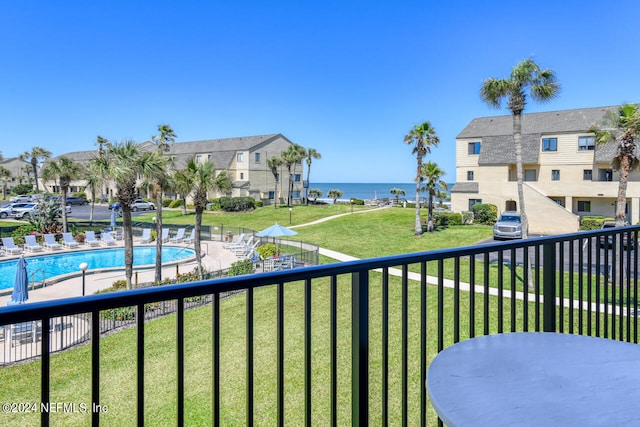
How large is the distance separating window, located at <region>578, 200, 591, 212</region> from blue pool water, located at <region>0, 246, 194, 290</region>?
28.3m

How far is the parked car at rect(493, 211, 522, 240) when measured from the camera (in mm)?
22203

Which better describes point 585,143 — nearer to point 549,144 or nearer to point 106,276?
point 549,144

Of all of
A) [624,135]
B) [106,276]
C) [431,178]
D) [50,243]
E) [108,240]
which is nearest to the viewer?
[624,135]

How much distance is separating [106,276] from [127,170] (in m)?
5.00

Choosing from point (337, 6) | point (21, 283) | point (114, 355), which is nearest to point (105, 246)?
point (21, 283)

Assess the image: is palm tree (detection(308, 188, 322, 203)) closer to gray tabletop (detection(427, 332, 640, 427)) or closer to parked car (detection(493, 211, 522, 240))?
parked car (detection(493, 211, 522, 240))

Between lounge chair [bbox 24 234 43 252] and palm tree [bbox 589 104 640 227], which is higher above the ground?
palm tree [bbox 589 104 640 227]

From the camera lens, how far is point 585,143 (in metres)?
29.3

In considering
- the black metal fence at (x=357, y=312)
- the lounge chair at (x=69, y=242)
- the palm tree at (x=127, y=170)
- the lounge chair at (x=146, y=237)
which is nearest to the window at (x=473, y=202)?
the lounge chair at (x=146, y=237)

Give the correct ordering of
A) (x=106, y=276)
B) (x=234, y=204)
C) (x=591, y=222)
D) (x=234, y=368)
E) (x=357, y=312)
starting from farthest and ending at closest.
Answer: (x=234, y=204)
(x=591, y=222)
(x=106, y=276)
(x=234, y=368)
(x=357, y=312)

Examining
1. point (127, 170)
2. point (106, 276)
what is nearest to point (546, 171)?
point (127, 170)

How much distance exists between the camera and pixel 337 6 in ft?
71.7

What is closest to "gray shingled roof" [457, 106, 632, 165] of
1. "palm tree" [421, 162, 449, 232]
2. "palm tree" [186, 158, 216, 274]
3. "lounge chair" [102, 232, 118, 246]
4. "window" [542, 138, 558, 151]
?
"window" [542, 138, 558, 151]

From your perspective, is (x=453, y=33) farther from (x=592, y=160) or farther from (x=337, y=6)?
(x=592, y=160)
